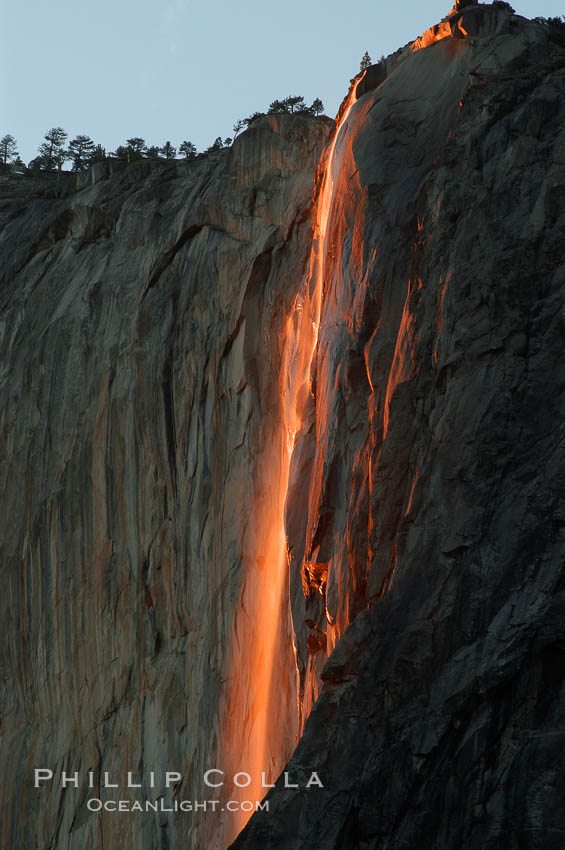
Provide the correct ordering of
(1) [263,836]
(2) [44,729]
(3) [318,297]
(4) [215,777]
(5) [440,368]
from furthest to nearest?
(2) [44,729], (4) [215,777], (3) [318,297], (5) [440,368], (1) [263,836]

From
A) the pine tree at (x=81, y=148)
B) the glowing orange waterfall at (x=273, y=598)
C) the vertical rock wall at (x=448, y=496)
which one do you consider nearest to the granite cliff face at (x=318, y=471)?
the vertical rock wall at (x=448, y=496)

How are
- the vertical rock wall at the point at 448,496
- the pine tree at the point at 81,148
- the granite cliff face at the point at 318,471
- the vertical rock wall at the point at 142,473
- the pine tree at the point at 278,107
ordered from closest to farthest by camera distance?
the vertical rock wall at the point at 448,496
the granite cliff face at the point at 318,471
the vertical rock wall at the point at 142,473
the pine tree at the point at 278,107
the pine tree at the point at 81,148

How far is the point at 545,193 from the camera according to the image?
17062mm

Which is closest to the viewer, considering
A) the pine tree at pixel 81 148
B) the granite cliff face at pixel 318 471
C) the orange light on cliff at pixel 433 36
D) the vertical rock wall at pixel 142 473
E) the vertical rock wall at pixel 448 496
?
the vertical rock wall at pixel 448 496

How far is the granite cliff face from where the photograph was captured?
49.4 feet

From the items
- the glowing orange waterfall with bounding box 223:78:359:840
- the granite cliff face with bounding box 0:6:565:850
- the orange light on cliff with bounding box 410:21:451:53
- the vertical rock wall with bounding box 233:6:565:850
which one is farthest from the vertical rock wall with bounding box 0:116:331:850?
the vertical rock wall with bounding box 233:6:565:850

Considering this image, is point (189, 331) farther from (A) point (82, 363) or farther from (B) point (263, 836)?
(B) point (263, 836)

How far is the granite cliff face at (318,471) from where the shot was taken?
1505 centimetres

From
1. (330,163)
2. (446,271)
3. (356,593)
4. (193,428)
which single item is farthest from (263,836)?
(193,428)

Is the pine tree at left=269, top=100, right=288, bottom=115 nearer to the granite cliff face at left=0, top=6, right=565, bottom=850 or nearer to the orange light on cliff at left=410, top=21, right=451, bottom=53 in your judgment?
the granite cliff face at left=0, top=6, right=565, bottom=850

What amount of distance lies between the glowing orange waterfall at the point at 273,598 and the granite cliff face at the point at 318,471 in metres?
0.15

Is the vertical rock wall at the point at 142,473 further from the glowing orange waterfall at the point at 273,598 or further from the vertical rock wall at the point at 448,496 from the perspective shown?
the vertical rock wall at the point at 448,496

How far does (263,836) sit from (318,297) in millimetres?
11240

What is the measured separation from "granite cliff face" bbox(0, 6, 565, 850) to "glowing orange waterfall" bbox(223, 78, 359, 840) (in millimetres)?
149
